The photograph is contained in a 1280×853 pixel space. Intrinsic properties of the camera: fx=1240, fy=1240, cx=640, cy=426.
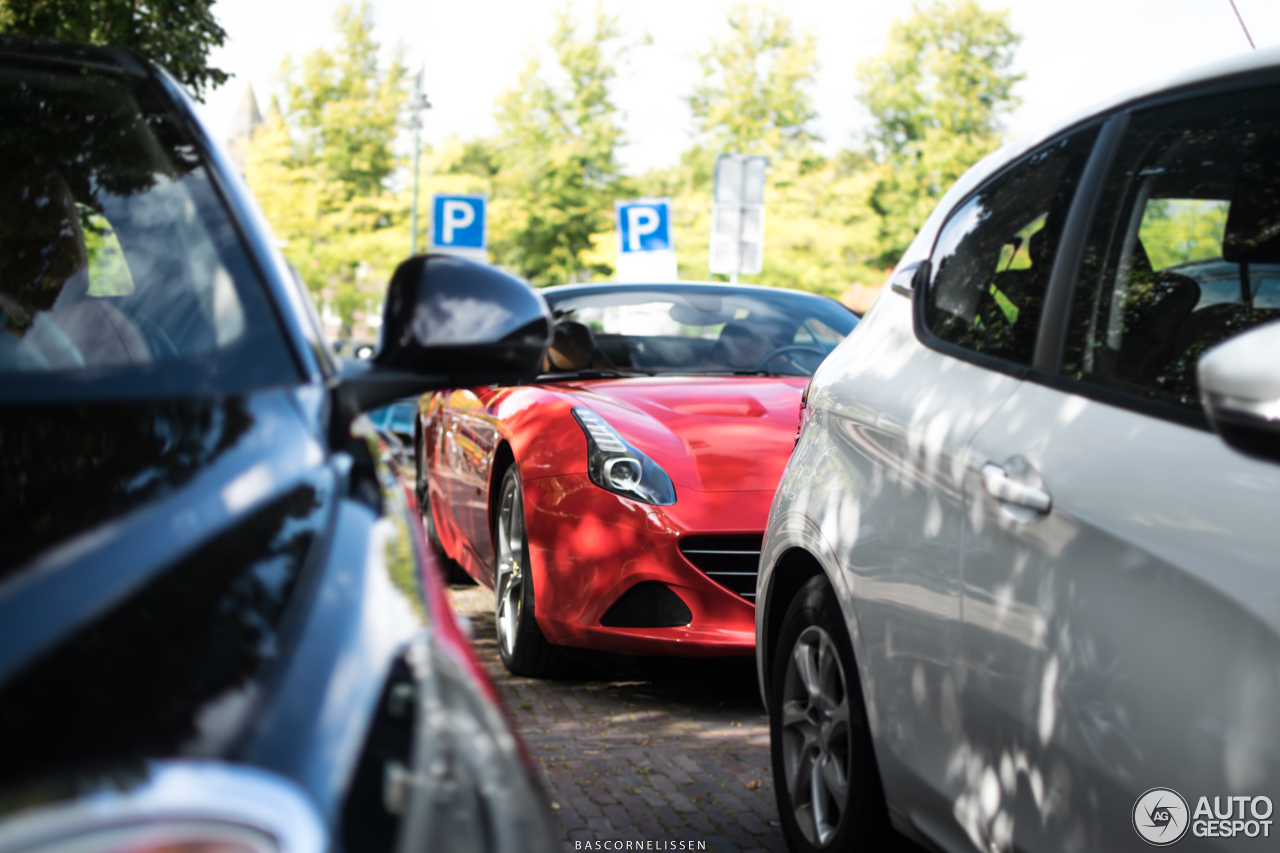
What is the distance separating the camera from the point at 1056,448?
2.04m

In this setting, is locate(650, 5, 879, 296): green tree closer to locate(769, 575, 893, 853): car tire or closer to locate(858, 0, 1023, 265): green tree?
locate(858, 0, 1023, 265): green tree

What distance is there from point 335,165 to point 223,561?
3939 centimetres

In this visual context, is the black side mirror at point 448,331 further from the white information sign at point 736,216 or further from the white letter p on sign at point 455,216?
the white letter p on sign at point 455,216

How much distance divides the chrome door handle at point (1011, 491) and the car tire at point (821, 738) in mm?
709

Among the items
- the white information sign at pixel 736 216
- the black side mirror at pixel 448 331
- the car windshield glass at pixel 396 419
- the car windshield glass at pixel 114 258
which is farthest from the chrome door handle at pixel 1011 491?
the car windshield glass at pixel 396 419

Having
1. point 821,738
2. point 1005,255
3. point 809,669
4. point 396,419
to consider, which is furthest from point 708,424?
point 396,419

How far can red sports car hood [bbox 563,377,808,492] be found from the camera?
4766 millimetres

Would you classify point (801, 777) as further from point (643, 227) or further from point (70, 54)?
point (643, 227)

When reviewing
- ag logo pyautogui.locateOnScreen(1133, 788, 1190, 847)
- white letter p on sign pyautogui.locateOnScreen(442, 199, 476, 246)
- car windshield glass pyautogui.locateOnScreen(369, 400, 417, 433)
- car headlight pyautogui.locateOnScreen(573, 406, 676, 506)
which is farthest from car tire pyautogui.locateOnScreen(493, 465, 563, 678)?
white letter p on sign pyautogui.locateOnScreen(442, 199, 476, 246)

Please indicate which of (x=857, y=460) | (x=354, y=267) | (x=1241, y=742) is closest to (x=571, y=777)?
(x=857, y=460)

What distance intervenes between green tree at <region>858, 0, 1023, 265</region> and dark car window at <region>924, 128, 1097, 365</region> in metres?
43.9

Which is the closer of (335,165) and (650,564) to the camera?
(650,564)

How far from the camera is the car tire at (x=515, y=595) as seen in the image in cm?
511

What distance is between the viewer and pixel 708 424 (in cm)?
503
